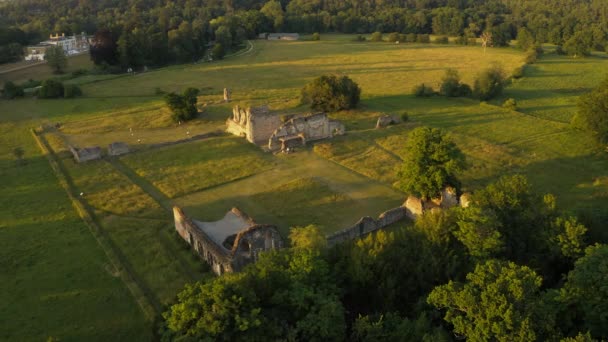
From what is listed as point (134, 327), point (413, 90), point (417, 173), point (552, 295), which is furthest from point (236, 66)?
point (552, 295)

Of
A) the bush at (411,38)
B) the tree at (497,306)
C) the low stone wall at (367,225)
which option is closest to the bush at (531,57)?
the bush at (411,38)

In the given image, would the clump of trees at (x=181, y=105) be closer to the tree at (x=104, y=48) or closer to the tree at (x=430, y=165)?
the tree at (x=430, y=165)

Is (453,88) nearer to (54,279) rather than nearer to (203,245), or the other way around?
(203,245)

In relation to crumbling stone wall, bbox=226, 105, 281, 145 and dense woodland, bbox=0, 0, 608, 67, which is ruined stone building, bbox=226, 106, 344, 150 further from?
dense woodland, bbox=0, 0, 608, 67

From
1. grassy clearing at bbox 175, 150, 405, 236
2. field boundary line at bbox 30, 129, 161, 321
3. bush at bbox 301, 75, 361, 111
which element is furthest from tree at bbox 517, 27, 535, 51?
field boundary line at bbox 30, 129, 161, 321

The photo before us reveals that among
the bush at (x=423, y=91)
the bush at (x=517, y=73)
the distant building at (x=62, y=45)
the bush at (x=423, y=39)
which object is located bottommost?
the bush at (x=423, y=91)

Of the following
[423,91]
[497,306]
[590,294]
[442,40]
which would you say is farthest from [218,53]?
[590,294]
